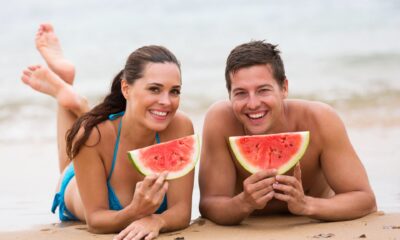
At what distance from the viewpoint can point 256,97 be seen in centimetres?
516

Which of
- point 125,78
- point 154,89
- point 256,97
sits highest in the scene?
point 125,78

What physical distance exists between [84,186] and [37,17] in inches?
731

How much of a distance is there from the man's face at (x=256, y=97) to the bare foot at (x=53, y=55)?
3081 millimetres

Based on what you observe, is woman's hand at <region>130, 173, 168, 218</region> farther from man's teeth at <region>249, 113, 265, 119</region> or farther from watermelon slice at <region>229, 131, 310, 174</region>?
man's teeth at <region>249, 113, 265, 119</region>

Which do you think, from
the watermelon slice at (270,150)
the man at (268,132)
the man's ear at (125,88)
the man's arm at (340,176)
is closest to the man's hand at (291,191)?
the man at (268,132)

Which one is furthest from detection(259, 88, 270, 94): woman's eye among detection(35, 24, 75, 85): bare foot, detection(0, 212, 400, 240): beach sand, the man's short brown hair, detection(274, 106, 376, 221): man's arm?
detection(35, 24, 75, 85): bare foot

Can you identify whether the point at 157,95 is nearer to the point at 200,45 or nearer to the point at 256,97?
the point at 256,97

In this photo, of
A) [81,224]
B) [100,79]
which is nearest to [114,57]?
[100,79]

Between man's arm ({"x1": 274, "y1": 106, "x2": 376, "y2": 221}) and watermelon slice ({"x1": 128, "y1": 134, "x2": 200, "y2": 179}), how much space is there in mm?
964

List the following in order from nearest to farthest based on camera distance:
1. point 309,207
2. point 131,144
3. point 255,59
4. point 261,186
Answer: point 261,186
point 309,207
point 255,59
point 131,144

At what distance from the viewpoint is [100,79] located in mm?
17891

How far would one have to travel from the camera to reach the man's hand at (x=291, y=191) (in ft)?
15.2

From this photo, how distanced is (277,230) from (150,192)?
1.08 m

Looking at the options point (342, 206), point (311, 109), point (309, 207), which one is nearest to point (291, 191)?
point (309, 207)
